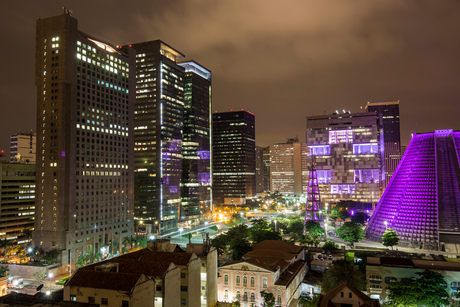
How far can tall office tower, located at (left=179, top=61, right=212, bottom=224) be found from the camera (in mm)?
164625

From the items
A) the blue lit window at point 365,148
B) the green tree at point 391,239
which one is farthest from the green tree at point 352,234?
the blue lit window at point 365,148

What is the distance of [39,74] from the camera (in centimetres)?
9719

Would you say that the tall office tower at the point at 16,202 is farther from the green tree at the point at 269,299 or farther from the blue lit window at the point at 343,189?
the blue lit window at the point at 343,189

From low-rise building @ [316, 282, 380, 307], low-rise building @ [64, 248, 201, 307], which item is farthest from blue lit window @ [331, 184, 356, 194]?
low-rise building @ [316, 282, 380, 307]

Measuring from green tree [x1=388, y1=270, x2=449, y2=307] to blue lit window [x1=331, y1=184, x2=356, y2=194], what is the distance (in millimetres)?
135810

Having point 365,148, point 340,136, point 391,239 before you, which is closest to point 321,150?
point 340,136

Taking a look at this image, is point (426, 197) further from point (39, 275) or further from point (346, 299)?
point (39, 275)

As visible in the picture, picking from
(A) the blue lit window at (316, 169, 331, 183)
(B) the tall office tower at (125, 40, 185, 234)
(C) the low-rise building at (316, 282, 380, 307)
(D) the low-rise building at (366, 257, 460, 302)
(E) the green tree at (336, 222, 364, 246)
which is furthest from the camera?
(A) the blue lit window at (316, 169, 331, 183)

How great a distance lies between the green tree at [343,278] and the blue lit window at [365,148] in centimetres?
13437

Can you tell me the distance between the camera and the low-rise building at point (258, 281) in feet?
187

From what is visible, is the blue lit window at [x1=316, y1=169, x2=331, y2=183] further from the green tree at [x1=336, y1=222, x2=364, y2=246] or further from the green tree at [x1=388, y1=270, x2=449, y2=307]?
the green tree at [x1=388, y1=270, x2=449, y2=307]

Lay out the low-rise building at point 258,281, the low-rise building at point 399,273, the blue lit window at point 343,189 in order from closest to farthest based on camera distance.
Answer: the low-rise building at point 399,273 → the low-rise building at point 258,281 → the blue lit window at point 343,189

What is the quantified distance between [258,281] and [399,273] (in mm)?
22221

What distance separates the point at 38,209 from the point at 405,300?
86968mm
